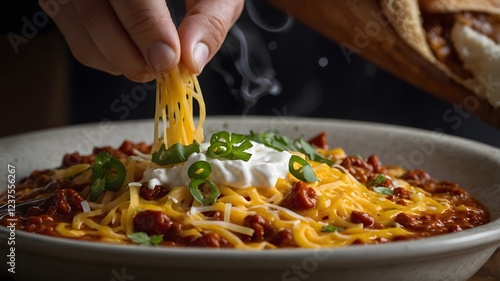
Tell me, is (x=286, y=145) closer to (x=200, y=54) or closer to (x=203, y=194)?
(x=200, y=54)

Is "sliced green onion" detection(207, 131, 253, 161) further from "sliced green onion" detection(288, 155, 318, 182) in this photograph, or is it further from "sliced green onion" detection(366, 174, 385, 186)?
"sliced green onion" detection(366, 174, 385, 186)

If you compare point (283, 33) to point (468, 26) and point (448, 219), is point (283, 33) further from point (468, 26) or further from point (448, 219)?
point (448, 219)

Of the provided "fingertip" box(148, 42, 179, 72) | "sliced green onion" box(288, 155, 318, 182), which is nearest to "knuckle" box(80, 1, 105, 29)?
"fingertip" box(148, 42, 179, 72)

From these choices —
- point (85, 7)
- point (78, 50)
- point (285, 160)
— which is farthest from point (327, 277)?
point (78, 50)

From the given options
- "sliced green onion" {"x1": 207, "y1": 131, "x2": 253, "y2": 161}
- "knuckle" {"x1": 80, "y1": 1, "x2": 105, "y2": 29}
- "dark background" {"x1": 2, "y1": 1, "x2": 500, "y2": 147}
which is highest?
"knuckle" {"x1": 80, "y1": 1, "x2": 105, "y2": 29}

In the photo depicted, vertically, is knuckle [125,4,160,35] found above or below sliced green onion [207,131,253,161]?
above

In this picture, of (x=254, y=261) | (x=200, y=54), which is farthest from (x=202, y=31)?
(x=254, y=261)

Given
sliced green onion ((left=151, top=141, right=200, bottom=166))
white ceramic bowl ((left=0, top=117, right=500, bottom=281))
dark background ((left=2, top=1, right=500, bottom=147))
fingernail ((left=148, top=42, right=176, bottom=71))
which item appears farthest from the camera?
dark background ((left=2, top=1, right=500, bottom=147))
